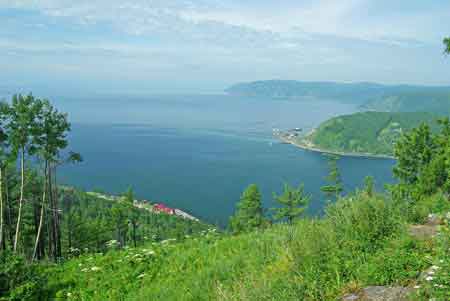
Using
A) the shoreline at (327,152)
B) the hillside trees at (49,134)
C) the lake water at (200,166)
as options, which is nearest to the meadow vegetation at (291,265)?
the hillside trees at (49,134)

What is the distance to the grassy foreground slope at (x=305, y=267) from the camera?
3846 mm

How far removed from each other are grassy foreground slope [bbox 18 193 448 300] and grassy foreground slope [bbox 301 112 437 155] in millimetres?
128914

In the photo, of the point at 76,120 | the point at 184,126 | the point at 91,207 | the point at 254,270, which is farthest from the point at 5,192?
the point at 76,120

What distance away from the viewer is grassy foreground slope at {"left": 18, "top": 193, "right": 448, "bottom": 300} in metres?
3.85

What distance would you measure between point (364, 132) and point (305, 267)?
150469mm

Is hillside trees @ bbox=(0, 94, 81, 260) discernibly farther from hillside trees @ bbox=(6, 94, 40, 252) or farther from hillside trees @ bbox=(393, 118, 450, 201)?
hillside trees @ bbox=(393, 118, 450, 201)

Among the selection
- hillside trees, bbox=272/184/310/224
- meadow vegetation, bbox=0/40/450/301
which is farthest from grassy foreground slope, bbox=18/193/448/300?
hillside trees, bbox=272/184/310/224

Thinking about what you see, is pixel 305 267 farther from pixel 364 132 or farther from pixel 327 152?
pixel 364 132

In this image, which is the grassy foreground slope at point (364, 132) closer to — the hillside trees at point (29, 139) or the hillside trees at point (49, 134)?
the hillside trees at point (29, 139)

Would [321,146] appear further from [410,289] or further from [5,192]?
[410,289]

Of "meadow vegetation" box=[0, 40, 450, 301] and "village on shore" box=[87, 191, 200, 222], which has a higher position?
"meadow vegetation" box=[0, 40, 450, 301]

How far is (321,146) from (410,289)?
437 feet

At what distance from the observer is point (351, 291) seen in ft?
12.4

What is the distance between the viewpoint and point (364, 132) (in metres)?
144
